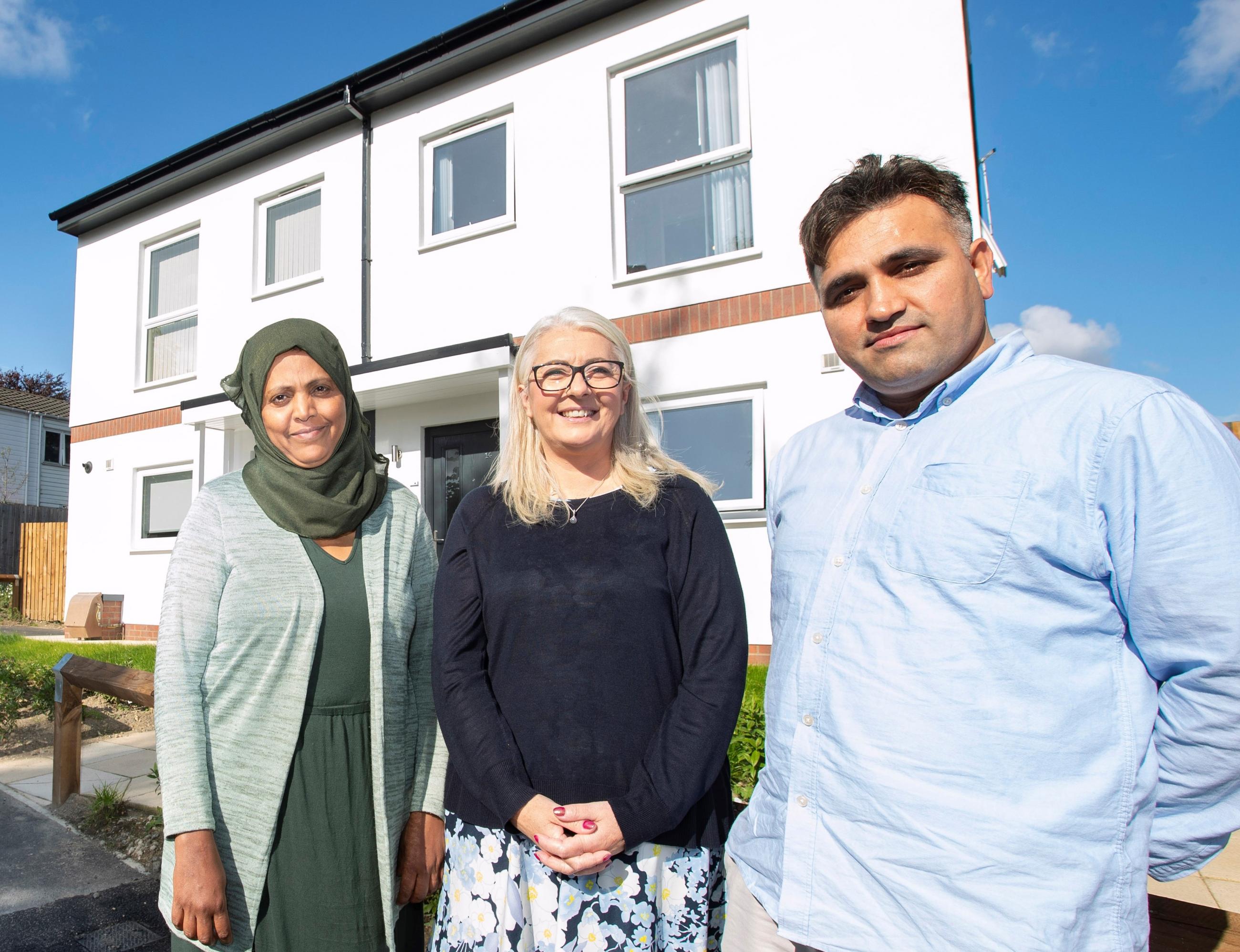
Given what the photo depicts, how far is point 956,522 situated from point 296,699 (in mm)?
1497

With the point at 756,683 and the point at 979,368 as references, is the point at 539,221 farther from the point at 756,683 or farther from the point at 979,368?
the point at 979,368

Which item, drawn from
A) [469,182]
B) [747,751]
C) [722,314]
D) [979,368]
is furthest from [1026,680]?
[469,182]

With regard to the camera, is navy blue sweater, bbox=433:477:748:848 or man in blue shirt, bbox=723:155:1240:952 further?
navy blue sweater, bbox=433:477:748:848

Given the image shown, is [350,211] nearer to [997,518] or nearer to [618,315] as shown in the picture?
[618,315]

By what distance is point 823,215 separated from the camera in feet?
4.75

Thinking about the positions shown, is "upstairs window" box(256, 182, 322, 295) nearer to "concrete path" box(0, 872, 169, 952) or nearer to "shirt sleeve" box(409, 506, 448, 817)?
"concrete path" box(0, 872, 169, 952)

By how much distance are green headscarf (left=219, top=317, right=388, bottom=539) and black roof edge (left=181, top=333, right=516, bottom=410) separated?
5.42 metres

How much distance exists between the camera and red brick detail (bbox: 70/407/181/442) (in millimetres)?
11016

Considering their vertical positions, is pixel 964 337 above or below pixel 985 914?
above

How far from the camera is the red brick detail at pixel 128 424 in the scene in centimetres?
1102

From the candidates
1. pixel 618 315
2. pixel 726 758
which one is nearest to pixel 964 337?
pixel 726 758

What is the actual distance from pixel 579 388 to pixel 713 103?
20.9 feet

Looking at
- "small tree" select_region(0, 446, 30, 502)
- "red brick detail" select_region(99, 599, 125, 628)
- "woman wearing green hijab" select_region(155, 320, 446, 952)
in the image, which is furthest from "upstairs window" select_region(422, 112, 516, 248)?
"small tree" select_region(0, 446, 30, 502)

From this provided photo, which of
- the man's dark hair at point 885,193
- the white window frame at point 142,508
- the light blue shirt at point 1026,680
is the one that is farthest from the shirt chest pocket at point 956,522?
the white window frame at point 142,508
